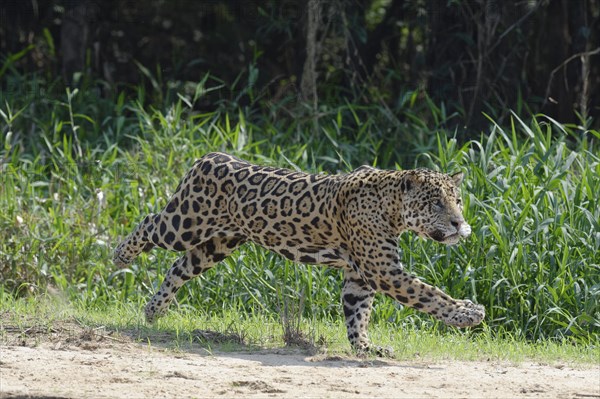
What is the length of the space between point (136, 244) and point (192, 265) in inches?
17.1

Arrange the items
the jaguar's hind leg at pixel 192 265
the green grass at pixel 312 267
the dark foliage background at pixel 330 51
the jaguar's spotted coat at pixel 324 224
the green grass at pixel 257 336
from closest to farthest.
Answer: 1. the jaguar's spotted coat at pixel 324 224
2. the green grass at pixel 257 336
3. the jaguar's hind leg at pixel 192 265
4. the green grass at pixel 312 267
5. the dark foliage background at pixel 330 51

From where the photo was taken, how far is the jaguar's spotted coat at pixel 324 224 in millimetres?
6223

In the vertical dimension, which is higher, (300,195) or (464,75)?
(464,75)

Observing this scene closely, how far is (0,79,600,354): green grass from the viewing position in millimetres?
7594

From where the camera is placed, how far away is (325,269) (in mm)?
8141

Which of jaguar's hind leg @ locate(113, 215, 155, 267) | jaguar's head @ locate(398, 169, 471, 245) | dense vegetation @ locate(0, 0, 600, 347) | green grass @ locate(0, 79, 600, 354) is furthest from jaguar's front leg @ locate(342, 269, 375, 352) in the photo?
jaguar's hind leg @ locate(113, 215, 155, 267)

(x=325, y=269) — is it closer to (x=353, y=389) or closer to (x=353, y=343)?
(x=353, y=343)

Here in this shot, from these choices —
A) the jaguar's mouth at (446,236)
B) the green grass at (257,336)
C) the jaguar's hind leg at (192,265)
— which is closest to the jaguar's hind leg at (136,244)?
the jaguar's hind leg at (192,265)

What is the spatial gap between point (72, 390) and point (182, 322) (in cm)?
210

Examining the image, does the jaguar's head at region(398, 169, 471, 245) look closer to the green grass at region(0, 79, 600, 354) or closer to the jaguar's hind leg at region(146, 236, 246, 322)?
the green grass at region(0, 79, 600, 354)

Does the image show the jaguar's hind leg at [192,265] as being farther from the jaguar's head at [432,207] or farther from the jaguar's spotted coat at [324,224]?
the jaguar's head at [432,207]

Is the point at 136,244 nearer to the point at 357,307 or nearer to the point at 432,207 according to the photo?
the point at 357,307

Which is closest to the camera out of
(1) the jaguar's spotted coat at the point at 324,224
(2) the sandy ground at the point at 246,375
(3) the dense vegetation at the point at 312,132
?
(2) the sandy ground at the point at 246,375

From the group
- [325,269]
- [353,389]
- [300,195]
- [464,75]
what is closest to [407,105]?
[464,75]
